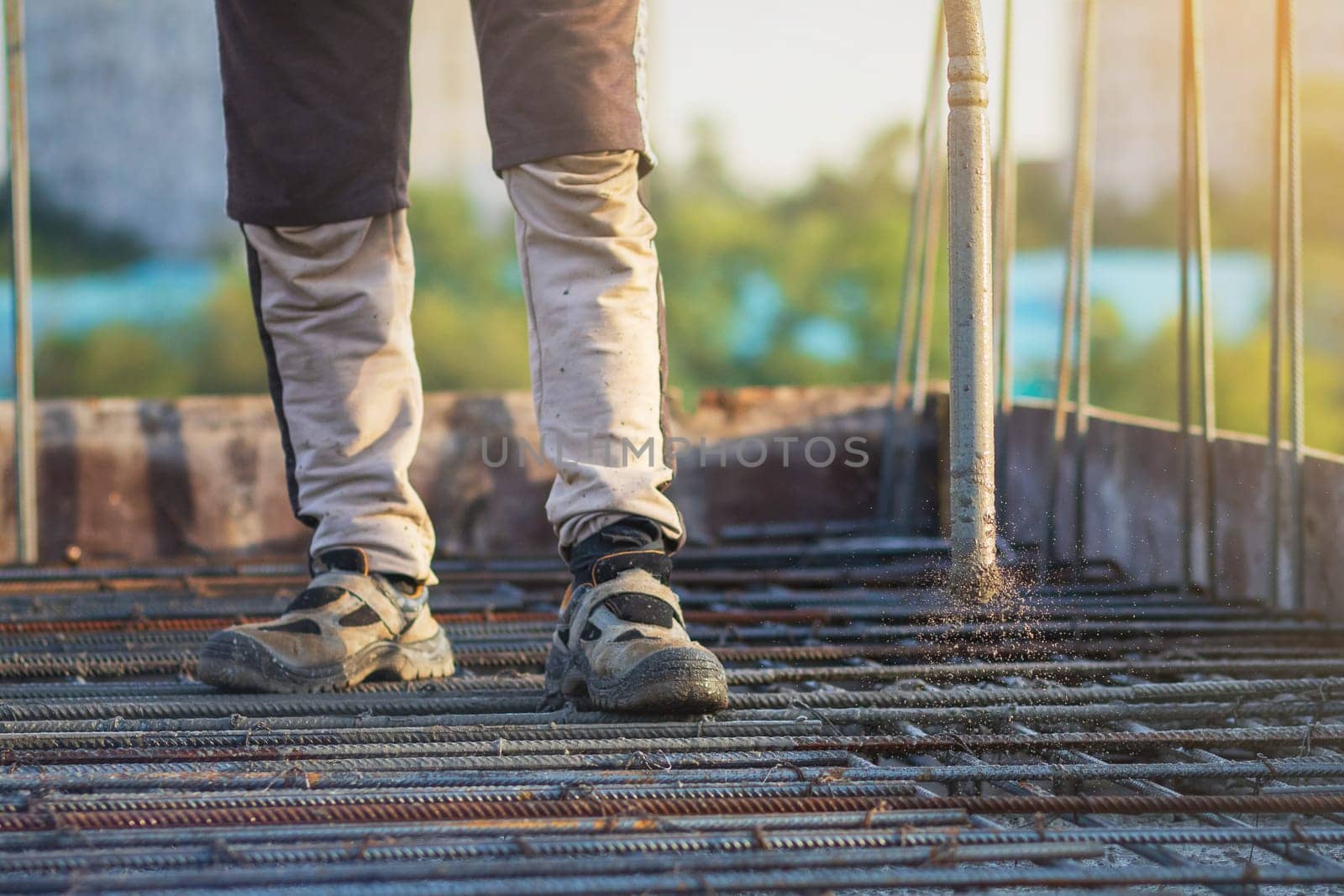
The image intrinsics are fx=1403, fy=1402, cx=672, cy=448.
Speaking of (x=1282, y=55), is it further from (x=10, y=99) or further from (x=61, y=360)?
(x=61, y=360)

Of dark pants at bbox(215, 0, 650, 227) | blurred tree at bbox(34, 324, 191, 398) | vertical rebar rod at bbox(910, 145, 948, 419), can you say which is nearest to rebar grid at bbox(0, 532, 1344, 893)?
dark pants at bbox(215, 0, 650, 227)

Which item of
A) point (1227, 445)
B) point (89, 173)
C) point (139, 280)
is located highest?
point (89, 173)

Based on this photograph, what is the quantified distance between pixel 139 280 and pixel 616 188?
11.8 m

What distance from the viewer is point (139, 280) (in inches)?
478

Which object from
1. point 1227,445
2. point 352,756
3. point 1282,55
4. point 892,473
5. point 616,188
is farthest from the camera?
point 892,473

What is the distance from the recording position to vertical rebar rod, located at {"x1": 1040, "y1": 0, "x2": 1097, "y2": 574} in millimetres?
2170

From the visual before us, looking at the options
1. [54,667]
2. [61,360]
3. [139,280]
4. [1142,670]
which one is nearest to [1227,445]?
[1142,670]

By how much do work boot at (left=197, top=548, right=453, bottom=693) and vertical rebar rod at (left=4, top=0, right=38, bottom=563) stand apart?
1127 mm

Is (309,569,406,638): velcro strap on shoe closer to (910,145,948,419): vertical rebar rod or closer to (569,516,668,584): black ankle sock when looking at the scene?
(569,516,668,584): black ankle sock

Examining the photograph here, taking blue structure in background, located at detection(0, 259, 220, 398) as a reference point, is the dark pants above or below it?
below

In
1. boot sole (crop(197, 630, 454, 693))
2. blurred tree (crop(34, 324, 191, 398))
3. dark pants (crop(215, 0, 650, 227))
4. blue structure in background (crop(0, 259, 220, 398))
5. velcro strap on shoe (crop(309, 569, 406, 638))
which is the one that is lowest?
boot sole (crop(197, 630, 454, 693))

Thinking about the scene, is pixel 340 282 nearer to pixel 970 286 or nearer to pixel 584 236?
pixel 584 236

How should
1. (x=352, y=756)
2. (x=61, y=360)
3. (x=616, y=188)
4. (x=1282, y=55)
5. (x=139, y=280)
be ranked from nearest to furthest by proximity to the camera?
(x=352, y=756), (x=616, y=188), (x=1282, y=55), (x=139, y=280), (x=61, y=360)

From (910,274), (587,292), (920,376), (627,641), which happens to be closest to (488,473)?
(920,376)
